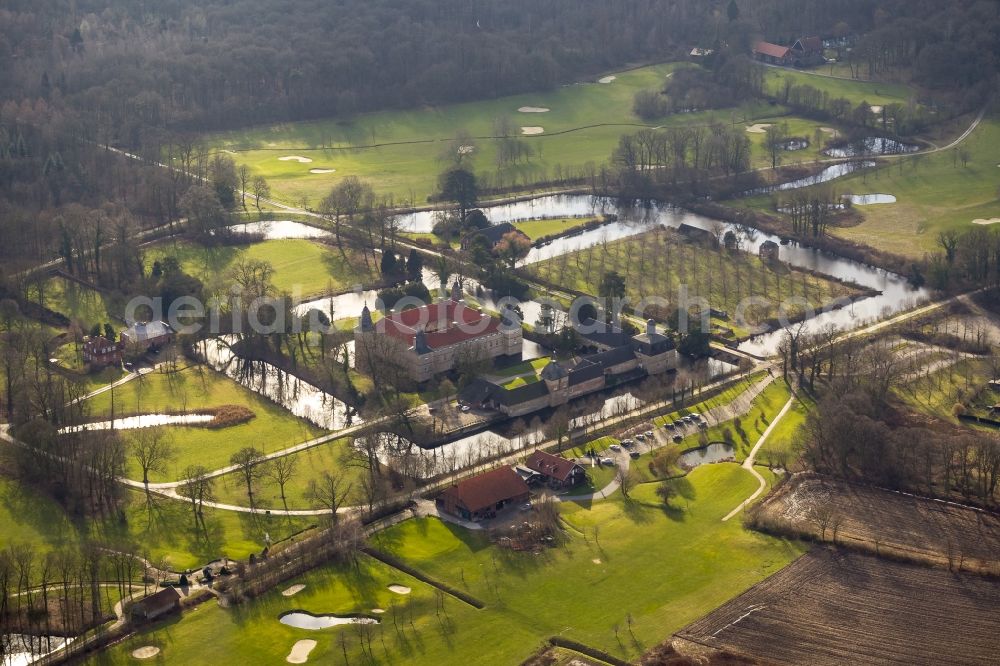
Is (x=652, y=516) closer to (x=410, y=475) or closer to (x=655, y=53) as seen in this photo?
(x=410, y=475)

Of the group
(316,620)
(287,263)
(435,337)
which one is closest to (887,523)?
(316,620)

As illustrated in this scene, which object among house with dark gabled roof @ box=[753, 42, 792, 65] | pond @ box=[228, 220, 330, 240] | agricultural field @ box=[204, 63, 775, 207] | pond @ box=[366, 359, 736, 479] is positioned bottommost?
pond @ box=[366, 359, 736, 479]

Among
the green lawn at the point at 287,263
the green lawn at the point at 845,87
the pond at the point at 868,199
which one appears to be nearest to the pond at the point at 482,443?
the green lawn at the point at 287,263

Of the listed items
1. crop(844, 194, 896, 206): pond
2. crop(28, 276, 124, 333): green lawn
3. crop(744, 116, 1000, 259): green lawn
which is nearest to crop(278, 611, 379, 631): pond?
crop(28, 276, 124, 333): green lawn

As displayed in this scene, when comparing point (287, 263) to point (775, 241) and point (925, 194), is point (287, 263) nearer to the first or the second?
point (775, 241)

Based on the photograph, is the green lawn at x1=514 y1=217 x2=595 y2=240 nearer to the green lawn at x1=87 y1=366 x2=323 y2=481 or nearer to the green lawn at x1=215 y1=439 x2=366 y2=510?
the green lawn at x1=87 y1=366 x2=323 y2=481

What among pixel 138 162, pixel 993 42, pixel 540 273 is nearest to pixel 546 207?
pixel 540 273
